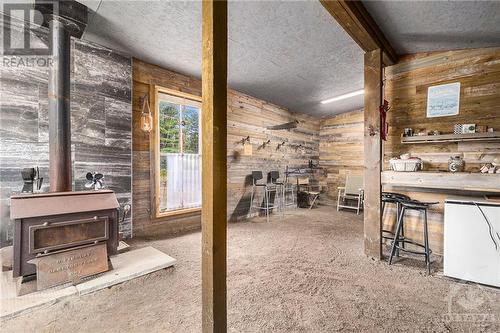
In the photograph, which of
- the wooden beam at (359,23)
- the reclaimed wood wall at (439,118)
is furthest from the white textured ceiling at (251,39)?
the reclaimed wood wall at (439,118)

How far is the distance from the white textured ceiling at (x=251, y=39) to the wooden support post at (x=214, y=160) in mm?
1240

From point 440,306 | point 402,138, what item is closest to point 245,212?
point 402,138

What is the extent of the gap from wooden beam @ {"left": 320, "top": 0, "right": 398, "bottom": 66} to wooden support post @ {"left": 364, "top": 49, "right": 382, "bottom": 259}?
161 mm

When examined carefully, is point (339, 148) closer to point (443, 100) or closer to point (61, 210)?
point (443, 100)

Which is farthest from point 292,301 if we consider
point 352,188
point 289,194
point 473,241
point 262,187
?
point 352,188

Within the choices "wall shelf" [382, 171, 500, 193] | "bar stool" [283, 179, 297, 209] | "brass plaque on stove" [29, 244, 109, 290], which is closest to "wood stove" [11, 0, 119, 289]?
"brass plaque on stove" [29, 244, 109, 290]

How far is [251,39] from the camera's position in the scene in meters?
2.74

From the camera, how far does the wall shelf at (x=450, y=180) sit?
84.1 inches

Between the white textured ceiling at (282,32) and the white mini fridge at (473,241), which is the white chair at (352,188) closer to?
the white textured ceiling at (282,32)

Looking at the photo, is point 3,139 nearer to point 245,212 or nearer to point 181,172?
point 181,172

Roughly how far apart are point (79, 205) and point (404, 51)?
4.10 meters

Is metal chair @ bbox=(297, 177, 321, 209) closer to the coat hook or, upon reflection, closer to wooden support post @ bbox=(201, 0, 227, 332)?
the coat hook

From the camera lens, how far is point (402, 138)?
9.84 ft

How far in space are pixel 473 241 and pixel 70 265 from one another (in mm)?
3678
